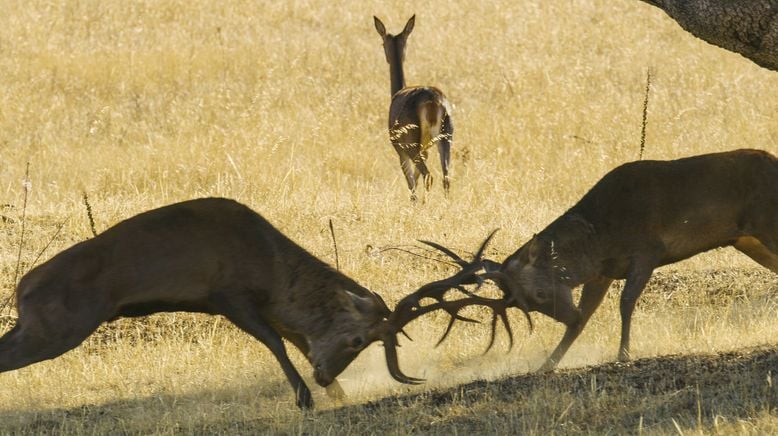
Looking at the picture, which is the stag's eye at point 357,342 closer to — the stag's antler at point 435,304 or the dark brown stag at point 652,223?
the stag's antler at point 435,304

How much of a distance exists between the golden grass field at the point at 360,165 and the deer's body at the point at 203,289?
0.44 meters

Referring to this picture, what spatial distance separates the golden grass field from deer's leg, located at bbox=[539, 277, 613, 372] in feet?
0.69

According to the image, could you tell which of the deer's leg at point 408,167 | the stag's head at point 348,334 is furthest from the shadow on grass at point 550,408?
the deer's leg at point 408,167

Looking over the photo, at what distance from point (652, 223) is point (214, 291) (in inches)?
115

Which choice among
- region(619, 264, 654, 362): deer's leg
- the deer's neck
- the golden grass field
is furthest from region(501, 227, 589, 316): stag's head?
the deer's neck

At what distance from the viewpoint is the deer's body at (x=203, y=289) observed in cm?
804

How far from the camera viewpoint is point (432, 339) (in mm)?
10148

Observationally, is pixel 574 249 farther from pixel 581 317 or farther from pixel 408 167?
pixel 408 167

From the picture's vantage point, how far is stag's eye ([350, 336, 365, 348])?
837 centimetres

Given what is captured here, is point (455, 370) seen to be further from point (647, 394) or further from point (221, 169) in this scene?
point (221, 169)

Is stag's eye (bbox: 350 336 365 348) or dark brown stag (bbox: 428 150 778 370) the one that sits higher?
dark brown stag (bbox: 428 150 778 370)

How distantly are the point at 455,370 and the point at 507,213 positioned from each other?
3.93 meters

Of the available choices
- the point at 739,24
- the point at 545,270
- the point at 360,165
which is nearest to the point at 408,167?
the point at 360,165

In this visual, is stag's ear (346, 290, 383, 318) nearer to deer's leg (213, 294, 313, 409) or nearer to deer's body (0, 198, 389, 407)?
deer's body (0, 198, 389, 407)
